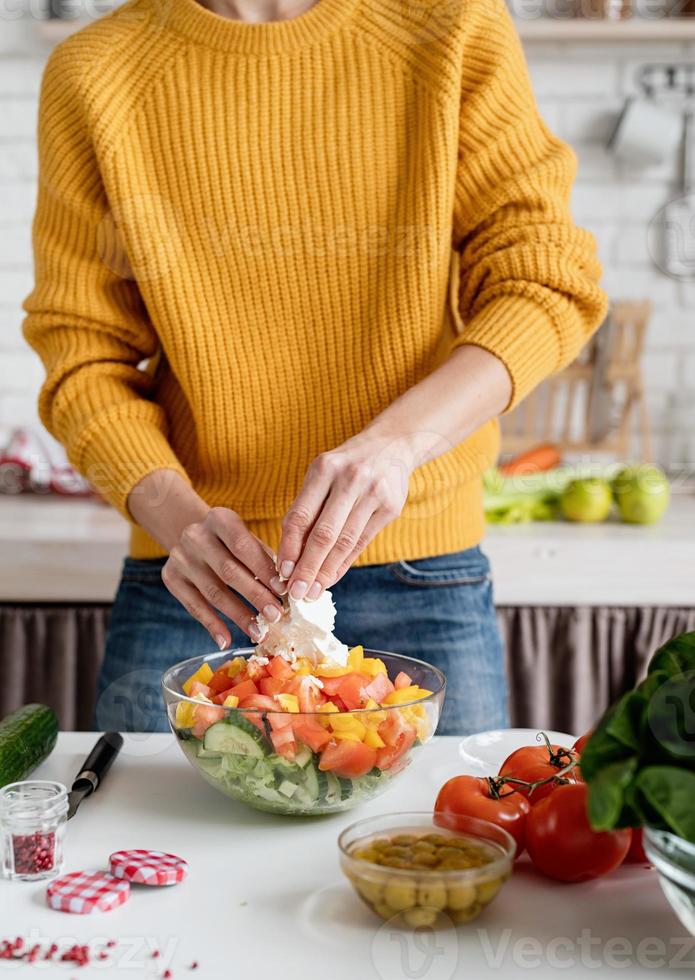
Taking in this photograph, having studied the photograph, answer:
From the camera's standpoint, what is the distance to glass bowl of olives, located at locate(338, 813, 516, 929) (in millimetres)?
669

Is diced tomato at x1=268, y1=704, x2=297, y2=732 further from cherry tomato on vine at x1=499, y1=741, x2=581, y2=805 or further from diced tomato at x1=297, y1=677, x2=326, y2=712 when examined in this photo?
A: cherry tomato on vine at x1=499, y1=741, x2=581, y2=805

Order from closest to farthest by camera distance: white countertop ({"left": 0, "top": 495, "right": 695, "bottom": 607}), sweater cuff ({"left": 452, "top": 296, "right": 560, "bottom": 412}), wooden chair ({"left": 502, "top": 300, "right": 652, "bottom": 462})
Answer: sweater cuff ({"left": 452, "top": 296, "right": 560, "bottom": 412}) → white countertop ({"left": 0, "top": 495, "right": 695, "bottom": 607}) → wooden chair ({"left": 502, "top": 300, "right": 652, "bottom": 462})

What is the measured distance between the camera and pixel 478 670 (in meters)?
1.33

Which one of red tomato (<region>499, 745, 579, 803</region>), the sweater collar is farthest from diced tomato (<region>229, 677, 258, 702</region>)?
the sweater collar

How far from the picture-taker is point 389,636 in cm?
132

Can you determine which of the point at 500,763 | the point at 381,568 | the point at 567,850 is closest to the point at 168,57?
the point at 381,568

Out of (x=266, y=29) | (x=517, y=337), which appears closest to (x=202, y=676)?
(x=517, y=337)

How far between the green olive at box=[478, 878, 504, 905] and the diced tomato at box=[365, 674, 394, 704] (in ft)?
0.74

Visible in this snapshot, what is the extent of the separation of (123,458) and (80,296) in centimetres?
23

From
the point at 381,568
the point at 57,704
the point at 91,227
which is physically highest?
the point at 91,227

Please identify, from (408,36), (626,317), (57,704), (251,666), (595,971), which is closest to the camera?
(595,971)

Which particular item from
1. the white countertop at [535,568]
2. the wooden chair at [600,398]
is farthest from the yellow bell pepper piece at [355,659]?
the wooden chair at [600,398]

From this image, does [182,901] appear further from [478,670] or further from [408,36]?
[408,36]

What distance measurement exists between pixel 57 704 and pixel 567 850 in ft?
4.73
